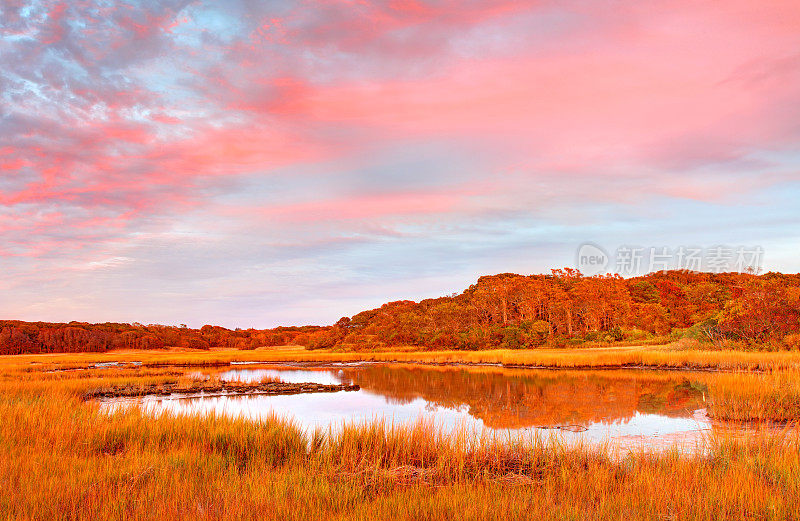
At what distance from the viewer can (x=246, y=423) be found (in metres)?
10.4

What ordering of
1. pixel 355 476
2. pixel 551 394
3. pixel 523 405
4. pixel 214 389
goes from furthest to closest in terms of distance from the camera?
pixel 214 389 < pixel 551 394 < pixel 523 405 < pixel 355 476

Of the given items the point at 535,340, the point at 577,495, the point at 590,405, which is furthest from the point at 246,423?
the point at 535,340

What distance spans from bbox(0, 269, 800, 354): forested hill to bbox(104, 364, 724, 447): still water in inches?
723

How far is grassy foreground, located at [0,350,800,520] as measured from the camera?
534 cm

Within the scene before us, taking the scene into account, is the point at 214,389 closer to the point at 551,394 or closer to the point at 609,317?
the point at 551,394

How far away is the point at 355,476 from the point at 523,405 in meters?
12.9

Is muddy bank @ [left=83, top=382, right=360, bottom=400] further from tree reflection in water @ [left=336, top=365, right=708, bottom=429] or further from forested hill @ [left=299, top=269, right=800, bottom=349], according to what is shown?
forested hill @ [left=299, top=269, right=800, bottom=349]

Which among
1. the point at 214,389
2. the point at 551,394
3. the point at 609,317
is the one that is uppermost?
the point at 609,317

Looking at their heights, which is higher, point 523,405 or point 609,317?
point 609,317

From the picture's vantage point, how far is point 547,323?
216 feet

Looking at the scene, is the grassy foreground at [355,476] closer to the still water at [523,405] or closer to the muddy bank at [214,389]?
the still water at [523,405]

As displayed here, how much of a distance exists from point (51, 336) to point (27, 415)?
3341 inches

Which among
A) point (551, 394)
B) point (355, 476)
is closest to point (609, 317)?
point (551, 394)

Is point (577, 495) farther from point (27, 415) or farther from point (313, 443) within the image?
point (27, 415)
